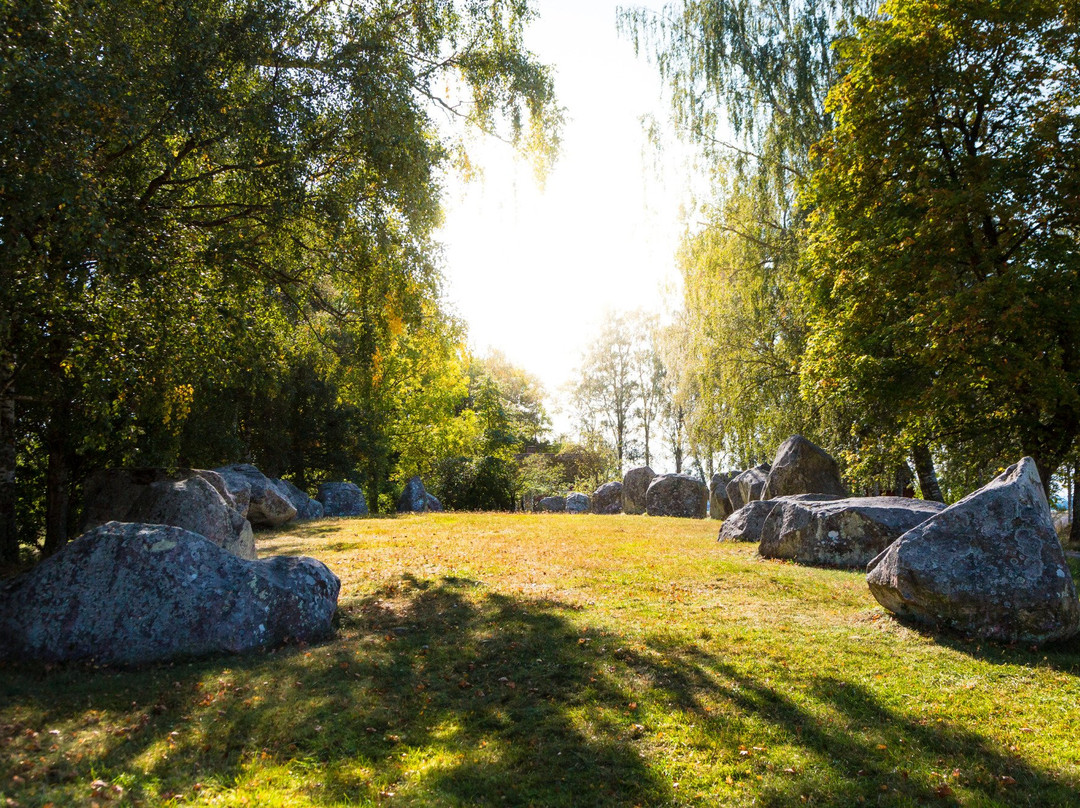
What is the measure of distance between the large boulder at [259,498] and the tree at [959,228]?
14.3 meters

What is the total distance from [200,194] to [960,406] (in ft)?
49.5

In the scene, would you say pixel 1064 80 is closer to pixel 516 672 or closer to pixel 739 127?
pixel 739 127

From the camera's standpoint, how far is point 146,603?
6457 mm

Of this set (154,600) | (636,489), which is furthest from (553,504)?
(154,600)

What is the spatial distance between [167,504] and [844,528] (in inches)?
446

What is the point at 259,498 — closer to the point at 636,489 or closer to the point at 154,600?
the point at 154,600

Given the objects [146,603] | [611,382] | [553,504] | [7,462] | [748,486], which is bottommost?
[146,603]

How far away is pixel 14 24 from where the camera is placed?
632 cm

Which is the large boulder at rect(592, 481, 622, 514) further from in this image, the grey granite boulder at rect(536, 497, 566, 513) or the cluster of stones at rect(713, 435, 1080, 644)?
the cluster of stones at rect(713, 435, 1080, 644)

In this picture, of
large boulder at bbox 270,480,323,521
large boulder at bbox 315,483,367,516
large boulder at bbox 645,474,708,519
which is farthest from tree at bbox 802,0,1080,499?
large boulder at bbox 315,483,367,516

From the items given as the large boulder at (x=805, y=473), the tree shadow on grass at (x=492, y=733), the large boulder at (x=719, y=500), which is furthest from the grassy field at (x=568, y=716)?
the large boulder at (x=719, y=500)

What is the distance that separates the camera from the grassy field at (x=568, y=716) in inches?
167

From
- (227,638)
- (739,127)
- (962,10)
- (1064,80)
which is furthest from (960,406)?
(227,638)

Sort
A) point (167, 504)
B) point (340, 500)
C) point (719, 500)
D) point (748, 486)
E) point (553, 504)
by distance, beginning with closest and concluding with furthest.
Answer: point (167, 504)
point (748, 486)
point (719, 500)
point (340, 500)
point (553, 504)
